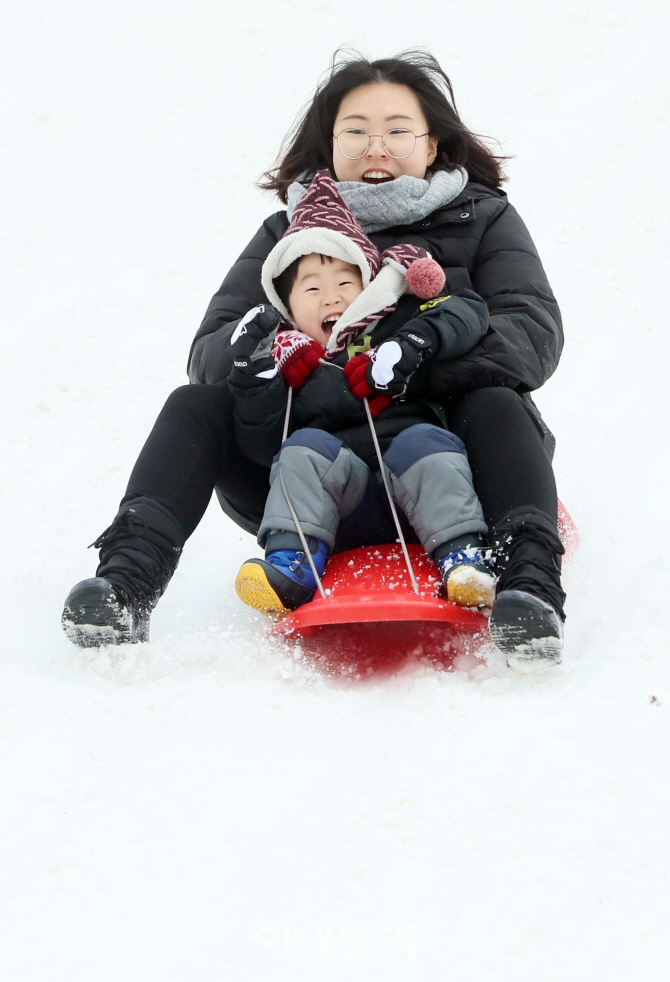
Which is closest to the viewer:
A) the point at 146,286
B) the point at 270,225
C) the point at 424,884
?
the point at 424,884

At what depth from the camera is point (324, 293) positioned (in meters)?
2.61

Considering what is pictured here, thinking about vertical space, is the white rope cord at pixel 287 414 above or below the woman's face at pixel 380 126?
below

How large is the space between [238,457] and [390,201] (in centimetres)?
68

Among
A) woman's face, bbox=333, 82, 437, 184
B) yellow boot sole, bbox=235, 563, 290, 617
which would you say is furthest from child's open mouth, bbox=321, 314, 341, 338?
yellow boot sole, bbox=235, 563, 290, 617

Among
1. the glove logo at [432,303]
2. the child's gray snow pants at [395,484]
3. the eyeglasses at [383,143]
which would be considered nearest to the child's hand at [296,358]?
the child's gray snow pants at [395,484]

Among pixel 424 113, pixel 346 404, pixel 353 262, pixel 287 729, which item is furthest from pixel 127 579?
pixel 424 113

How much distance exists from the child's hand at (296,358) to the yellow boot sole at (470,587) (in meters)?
0.54

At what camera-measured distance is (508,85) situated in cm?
629

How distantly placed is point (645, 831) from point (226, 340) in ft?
4.70

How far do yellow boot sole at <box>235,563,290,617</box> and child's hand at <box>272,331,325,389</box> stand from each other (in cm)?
42

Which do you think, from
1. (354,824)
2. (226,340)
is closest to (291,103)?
(226,340)

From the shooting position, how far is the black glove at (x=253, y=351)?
8.09ft

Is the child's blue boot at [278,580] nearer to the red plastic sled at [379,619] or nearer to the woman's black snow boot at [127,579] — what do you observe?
the red plastic sled at [379,619]

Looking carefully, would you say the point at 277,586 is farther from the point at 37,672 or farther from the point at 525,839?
the point at 525,839
